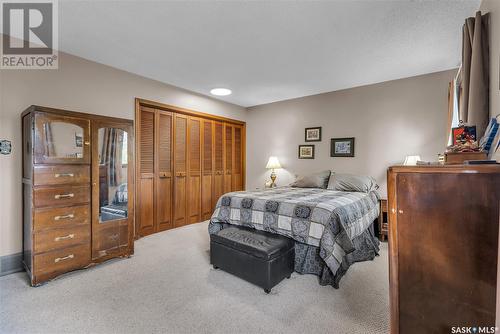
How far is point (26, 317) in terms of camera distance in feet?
5.77

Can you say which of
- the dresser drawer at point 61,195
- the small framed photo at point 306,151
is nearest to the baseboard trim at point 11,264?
the dresser drawer at point 61,195

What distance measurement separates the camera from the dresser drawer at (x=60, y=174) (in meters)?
2.22

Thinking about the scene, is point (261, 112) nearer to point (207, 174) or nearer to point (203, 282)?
point (207, 174)

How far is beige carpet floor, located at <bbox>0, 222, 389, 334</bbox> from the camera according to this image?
1.68 metres

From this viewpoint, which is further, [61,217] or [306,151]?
[306,151]

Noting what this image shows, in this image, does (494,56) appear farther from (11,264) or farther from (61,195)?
(11,264)

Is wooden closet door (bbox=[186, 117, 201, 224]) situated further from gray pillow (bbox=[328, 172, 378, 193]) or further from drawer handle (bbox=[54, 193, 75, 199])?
gray pillow (bbox=[328, 172, 378, 193])

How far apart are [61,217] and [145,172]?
4.68 ft

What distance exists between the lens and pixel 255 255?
216cm

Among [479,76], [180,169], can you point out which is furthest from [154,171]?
[479,76]

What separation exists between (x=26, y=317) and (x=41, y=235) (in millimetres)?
729

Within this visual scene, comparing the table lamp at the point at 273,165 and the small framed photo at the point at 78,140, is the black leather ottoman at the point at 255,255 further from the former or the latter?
the table lamp at the point at 273,165

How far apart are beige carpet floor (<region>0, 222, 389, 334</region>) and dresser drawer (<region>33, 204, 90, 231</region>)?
54 centimetres

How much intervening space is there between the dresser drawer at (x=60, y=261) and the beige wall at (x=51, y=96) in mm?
598
